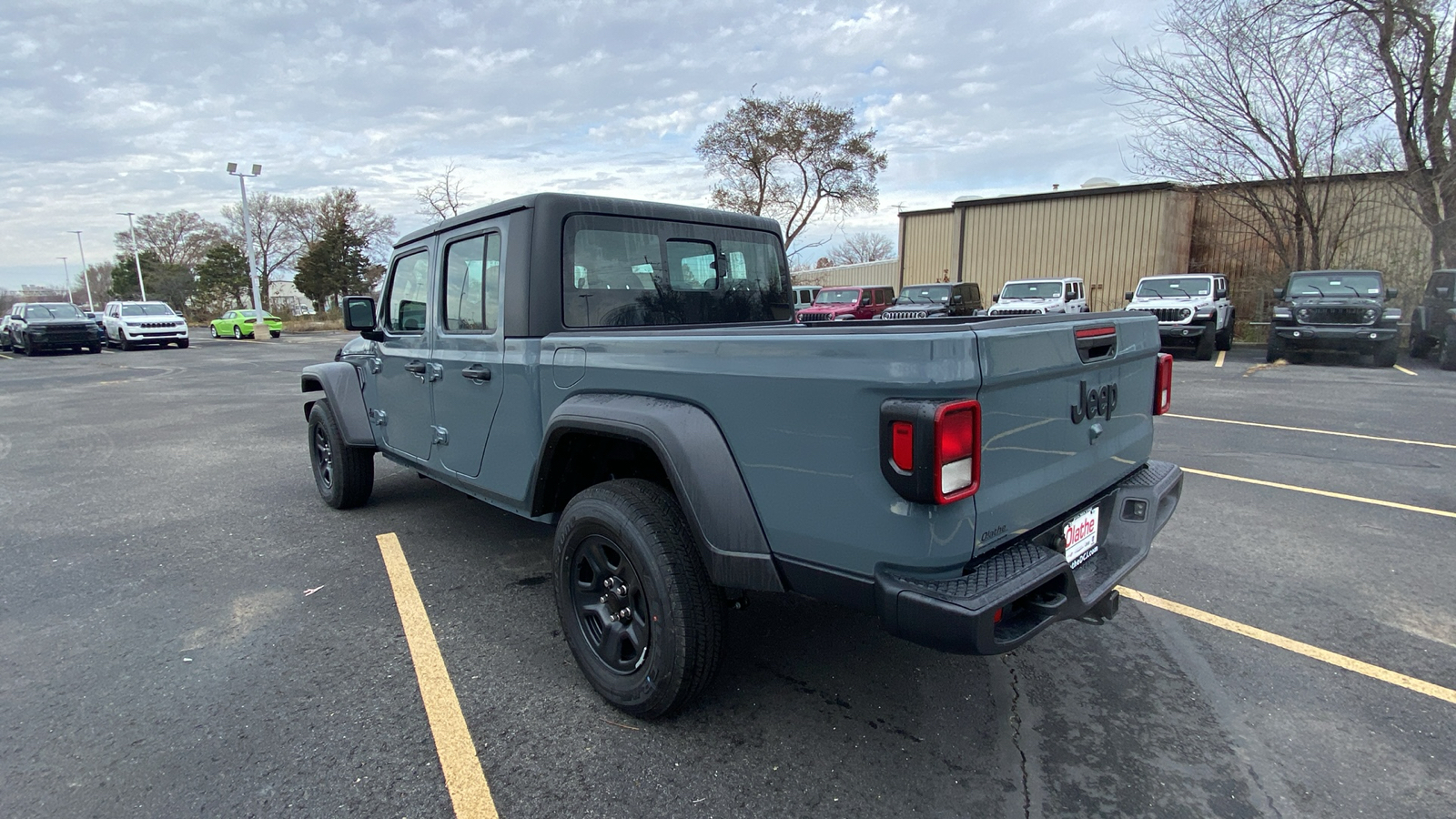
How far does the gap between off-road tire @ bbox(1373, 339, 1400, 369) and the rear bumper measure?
1551 centimetres

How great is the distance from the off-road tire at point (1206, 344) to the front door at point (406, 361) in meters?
16.9

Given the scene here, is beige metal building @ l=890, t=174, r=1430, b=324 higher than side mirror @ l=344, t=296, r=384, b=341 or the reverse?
higher

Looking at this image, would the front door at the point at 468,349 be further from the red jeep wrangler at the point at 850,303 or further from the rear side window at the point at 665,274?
the red jeep wrangler at the point at 850,303

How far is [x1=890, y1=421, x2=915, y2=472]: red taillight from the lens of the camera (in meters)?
1.83

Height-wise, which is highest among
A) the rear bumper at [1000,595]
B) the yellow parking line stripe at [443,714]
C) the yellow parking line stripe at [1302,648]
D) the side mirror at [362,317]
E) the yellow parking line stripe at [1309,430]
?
the side mirror at [362,317]

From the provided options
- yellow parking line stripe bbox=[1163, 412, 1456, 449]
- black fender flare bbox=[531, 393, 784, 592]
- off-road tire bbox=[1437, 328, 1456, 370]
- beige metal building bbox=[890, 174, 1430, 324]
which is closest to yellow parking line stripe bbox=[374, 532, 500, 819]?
black fender flare bbox=[531, 393, 784, 592]

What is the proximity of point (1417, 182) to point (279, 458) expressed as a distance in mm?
24630

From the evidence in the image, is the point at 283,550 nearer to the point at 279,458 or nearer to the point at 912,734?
the point at 279,458

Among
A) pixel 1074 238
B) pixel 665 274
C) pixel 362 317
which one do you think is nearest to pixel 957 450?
pixel 665 274

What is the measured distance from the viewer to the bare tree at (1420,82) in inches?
664

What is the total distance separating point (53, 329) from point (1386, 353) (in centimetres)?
3423

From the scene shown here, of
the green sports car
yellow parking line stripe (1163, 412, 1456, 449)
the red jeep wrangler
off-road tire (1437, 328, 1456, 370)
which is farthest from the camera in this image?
the green sports car

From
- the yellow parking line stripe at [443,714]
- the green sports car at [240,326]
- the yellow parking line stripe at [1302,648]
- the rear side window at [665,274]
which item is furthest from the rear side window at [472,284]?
the green sports car at [240,326]

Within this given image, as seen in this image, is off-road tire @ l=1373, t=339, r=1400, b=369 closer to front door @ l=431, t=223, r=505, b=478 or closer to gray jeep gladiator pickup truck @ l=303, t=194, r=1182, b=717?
gray jeep gladiator pickup truck @ l=303, t=194, r=1182, b=717
